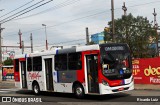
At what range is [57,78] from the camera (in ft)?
62.5

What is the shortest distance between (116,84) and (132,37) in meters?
38.2

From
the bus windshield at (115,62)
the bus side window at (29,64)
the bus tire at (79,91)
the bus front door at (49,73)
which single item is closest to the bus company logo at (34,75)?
the bus side window at (29,64)

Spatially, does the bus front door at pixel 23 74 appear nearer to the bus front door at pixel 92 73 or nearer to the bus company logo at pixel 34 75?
the bus company logo at pixel 34 75

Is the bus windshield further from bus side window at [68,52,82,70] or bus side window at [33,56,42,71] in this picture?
bus side window at [33,56,42,71]

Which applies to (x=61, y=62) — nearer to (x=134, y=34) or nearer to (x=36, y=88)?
(x=36, y=88)

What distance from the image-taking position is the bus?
52.5ft

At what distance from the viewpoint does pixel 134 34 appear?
176ft

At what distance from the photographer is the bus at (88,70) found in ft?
52.5

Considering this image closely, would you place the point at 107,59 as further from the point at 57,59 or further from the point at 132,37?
the point at 132,37

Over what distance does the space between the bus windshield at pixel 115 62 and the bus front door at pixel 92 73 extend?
457 millimetres

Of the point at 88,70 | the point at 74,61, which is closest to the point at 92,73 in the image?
the point at 88,70

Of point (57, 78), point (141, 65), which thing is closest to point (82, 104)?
point (57, 78)

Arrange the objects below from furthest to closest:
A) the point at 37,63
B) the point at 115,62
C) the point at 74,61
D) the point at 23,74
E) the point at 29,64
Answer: the point at 23,74, the point at 29,64, the point at 37,63, the point at 74,61, the point at 115,62

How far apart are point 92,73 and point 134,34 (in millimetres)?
38154
